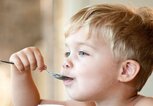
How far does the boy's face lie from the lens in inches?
31.6

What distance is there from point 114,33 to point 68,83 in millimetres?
139

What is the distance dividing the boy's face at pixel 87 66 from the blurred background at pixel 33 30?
692 millimetres

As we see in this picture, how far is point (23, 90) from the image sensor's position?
→ 952 millimetres

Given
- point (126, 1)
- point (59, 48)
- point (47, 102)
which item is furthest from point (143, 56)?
point (59, 48)

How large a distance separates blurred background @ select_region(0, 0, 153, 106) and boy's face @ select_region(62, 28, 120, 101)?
692mm

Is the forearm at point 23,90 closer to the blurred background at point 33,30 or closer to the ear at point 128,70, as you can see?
the ear at point 128,70

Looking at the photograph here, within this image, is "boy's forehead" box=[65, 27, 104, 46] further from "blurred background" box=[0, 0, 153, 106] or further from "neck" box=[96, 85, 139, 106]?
"blurred background" box=[0, 0, 153, 106]

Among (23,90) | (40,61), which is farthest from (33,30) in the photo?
(40,61)

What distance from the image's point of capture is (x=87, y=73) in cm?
81

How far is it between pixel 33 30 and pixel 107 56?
2.64ft

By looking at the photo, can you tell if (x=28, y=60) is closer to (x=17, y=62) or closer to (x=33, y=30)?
(x=17, y=62)

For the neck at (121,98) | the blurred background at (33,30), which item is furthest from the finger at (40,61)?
the blurred background at (33,30)

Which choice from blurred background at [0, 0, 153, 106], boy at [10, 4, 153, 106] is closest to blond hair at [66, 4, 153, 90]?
boy at [10, 4, 153, 106]

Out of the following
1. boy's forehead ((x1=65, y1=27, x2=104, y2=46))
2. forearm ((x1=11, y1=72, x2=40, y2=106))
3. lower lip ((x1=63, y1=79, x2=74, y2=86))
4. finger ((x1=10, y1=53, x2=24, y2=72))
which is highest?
boy's forehead ((x1=65, y1=27, x2=104, y2=46))
